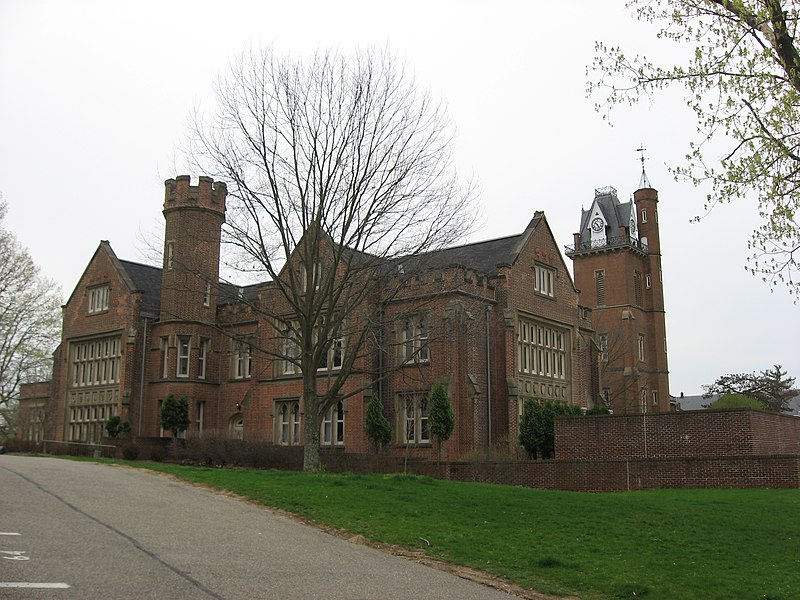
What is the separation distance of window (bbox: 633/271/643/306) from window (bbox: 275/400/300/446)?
33.5m

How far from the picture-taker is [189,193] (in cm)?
3609

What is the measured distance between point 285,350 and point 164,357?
304 inches

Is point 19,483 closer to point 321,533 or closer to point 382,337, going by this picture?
point 321,533

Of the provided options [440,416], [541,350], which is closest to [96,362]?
[440,416]

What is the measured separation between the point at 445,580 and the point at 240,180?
15126 millimetres

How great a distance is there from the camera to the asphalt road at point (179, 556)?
26.7 ft

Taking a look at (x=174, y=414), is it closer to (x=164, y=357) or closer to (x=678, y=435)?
(x=164, y=357)

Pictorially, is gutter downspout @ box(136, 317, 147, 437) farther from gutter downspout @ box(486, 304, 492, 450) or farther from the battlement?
gutter downspout @ box(486, 304, 492, 450)

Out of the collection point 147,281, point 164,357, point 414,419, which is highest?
point 147,281

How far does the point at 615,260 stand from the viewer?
5997cm

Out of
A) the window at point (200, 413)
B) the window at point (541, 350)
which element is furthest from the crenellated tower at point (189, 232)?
the window at point (541, 350)

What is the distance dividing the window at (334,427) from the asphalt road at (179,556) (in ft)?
54.7

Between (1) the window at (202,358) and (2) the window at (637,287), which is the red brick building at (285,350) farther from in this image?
(2) the window at (637,287)

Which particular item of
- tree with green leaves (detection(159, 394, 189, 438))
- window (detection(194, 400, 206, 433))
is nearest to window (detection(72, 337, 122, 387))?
window (detection(194, 400, 206, 433))
